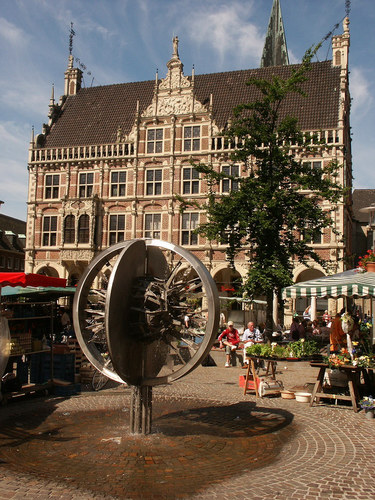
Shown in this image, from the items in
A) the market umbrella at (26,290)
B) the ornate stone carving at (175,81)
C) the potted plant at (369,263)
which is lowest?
the market umbrella at (26,290)

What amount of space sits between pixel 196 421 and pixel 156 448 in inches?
62.2

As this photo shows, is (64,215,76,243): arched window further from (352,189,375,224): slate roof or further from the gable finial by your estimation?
(352,189,375,224): slate roof

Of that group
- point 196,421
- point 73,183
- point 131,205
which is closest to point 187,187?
point 131,205

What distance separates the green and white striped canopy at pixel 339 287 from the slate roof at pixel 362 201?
33260 mm

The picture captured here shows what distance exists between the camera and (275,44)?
39469 mm

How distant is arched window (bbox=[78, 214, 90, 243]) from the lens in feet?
103

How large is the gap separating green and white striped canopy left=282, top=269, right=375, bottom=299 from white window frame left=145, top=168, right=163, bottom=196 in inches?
822

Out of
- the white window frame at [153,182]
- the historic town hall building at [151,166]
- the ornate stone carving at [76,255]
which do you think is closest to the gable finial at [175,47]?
the historic town hall building at [151,166]

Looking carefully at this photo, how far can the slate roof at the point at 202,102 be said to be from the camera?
30047 millimetres

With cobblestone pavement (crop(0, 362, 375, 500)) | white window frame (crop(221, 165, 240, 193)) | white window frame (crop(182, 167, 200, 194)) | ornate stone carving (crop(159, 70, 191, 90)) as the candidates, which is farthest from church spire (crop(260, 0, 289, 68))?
cobblestone pavement (crop(0, 362, 375, 500))

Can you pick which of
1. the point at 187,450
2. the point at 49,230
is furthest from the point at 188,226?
the point at 187,450

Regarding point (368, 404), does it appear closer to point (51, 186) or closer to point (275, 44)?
point (51, 186)

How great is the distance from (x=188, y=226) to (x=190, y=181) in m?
2.86

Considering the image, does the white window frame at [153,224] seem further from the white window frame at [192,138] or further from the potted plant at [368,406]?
the potted plant at [368,406]
